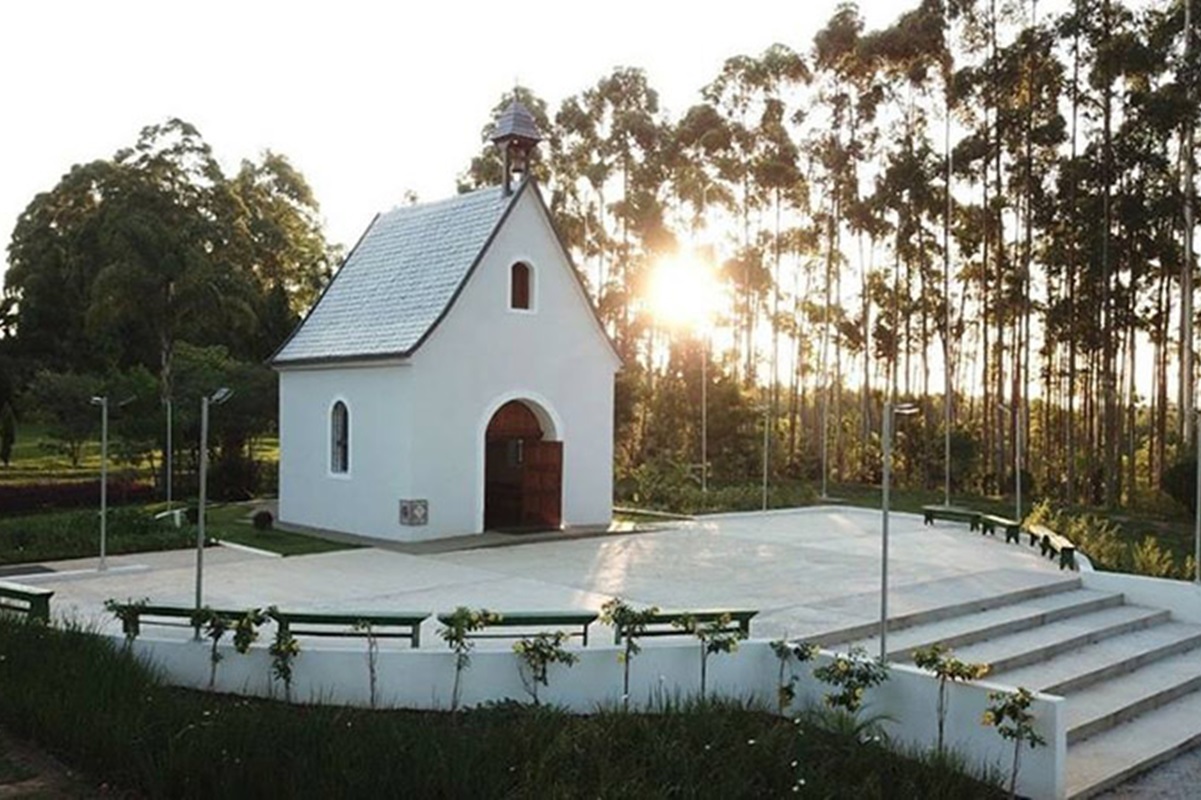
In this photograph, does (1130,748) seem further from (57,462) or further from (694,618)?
(57,462)

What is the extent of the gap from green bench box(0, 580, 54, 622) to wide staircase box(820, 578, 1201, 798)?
24.5 feet

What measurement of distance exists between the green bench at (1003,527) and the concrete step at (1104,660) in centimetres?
508

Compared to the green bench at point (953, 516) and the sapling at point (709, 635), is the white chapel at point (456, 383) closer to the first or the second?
the green bench at point (953, 516)

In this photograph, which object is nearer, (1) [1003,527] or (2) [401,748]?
(2) [401,748]

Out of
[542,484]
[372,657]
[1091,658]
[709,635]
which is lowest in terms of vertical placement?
[1091,658]

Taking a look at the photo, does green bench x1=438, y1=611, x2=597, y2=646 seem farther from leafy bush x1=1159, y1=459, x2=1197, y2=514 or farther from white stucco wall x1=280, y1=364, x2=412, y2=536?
leafy bush x1=1159, y1=459, x2=1197, y2=514

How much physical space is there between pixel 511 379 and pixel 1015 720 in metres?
12.2

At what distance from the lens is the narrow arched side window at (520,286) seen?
1880 centimetres

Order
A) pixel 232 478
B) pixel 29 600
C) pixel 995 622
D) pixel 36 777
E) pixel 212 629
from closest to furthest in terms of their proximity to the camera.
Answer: pixel 36 777
pixel 212 629
pixel 29 600
pixel 995 622
pixel 232 478

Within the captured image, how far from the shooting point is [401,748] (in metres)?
6.68

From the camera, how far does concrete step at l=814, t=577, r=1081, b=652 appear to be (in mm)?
10438

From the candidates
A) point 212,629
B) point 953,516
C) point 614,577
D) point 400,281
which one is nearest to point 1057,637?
point 614,577

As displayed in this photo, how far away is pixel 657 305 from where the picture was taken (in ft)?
123

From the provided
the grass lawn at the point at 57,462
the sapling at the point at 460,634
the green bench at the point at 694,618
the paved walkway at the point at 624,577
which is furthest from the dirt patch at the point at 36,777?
the grass lawn at the point at 57,462
